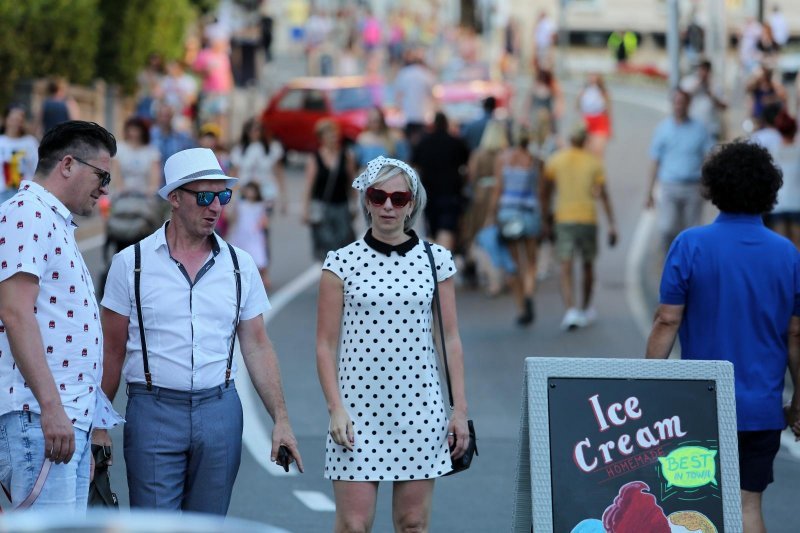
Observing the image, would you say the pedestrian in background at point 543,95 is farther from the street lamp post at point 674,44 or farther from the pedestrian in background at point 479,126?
the pedestrian in background at point 479,126

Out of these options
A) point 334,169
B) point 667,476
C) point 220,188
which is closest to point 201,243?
point 220,188

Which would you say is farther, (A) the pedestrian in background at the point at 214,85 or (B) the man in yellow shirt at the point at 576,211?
(A) the pedestrian in background at the point at 214,85

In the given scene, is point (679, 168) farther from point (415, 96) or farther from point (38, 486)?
point (38, 486)

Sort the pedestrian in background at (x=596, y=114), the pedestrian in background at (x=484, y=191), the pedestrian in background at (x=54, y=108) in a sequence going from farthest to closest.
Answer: the pedestrian in background at (x=596, y=114)
the pedestrian in background at (x=54, y=108)
the pedestrian in background at (x=484, y=191)

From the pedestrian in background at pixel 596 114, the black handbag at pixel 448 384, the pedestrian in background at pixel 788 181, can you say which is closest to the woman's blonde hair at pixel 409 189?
the black handbag at pixel 448 384

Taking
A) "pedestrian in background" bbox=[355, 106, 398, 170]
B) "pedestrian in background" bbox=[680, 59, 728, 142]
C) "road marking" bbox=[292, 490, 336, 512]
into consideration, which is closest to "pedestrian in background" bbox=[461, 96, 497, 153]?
"pedestrian in background" bbox=[355, 106, 398, 170]

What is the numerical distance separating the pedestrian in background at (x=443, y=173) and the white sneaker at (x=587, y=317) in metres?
2.28

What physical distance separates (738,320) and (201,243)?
208cm

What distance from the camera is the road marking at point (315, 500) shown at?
8.96m

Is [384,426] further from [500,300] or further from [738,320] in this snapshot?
[500,300]

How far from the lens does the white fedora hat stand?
6.04 m

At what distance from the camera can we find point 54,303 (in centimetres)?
558

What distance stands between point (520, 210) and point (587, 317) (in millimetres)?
1180

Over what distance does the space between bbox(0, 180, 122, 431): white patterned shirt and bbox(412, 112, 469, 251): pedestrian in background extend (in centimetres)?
1237
